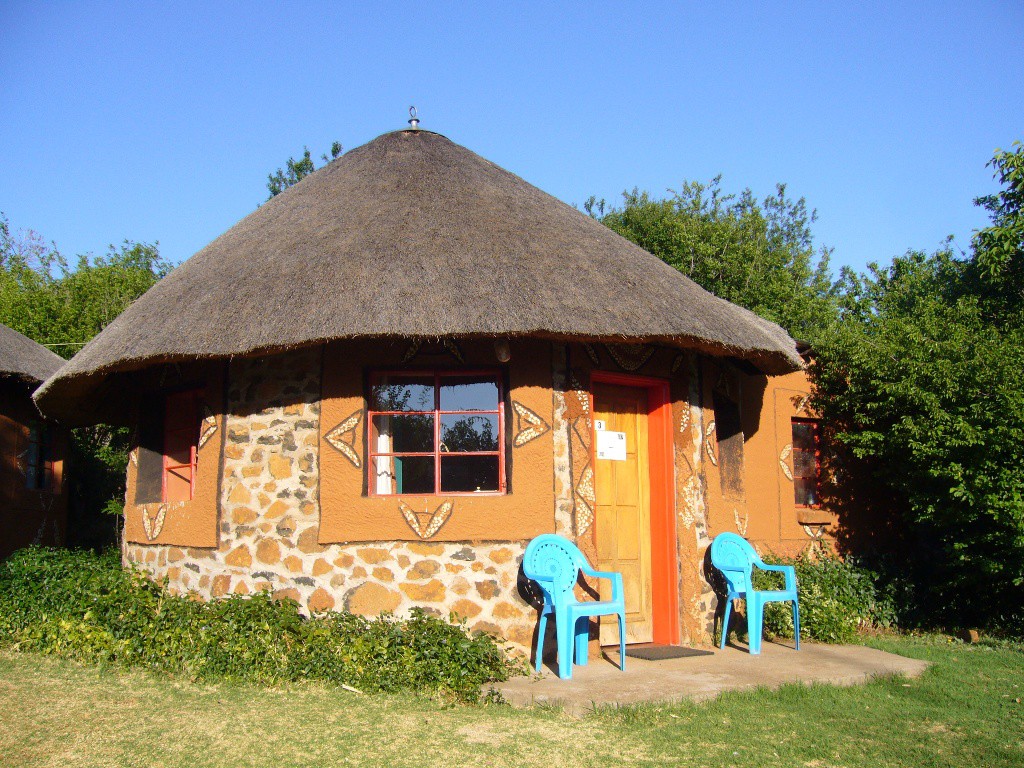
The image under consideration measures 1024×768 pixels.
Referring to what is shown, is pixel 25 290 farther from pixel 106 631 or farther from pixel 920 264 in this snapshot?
pixel 920 264

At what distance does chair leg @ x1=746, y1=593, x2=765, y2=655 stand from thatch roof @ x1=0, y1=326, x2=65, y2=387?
9.43 m

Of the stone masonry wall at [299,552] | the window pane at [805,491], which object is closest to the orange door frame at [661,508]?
the stone masonry wall at [299,552]

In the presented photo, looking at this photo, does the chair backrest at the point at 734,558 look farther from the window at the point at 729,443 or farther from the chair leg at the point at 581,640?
the chair leg at the point at 581,640

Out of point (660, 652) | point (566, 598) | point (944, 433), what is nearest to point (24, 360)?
point (566, 598)

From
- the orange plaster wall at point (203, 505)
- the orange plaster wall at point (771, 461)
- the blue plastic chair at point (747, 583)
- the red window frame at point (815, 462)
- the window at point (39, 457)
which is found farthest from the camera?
the window at point (39, 457)

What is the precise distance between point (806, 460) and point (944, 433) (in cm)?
224

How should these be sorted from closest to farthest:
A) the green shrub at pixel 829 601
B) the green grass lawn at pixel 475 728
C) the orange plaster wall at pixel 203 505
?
the green grass lawn at pixel 475 728 → the orange plaster wall at pixel 203 505 → the green shrub at pixel 829 601

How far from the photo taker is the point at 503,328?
6.55 metres

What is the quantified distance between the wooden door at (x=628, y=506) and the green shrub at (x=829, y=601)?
1.37 metres

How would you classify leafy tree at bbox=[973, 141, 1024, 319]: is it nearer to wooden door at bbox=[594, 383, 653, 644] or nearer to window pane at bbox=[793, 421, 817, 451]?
window pane at bbox=[793, 421, 817, 451]

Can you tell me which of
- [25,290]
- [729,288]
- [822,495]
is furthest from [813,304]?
[25,290]

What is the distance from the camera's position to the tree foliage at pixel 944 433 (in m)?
8.32

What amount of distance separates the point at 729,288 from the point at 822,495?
1126cm

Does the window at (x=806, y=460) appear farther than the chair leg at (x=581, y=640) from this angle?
Yes
